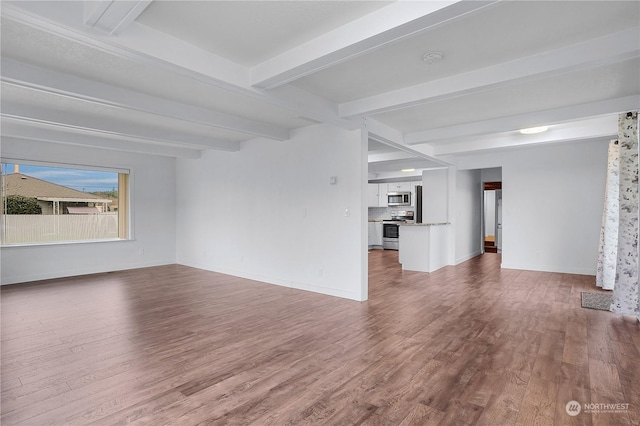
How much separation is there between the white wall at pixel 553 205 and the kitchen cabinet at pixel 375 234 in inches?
168

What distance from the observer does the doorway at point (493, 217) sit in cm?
1081

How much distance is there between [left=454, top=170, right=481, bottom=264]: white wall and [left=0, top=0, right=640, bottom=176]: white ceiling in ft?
11.6

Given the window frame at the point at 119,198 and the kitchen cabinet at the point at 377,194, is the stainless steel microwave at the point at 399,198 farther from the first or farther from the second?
the window frame at the point at 119,198

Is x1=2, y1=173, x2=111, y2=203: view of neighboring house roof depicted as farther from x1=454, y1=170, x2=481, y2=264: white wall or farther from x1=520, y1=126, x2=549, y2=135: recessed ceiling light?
x1=520, y1=126, x2=549, y2=135: recessed ceiling light

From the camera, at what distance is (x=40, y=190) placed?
6.57 m

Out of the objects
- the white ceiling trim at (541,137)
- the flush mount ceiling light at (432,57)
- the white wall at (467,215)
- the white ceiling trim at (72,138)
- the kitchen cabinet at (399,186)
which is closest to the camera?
the flush mount ceiling light at (432,57)

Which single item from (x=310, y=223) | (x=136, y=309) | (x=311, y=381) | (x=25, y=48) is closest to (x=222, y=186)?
(x=310, y=223)

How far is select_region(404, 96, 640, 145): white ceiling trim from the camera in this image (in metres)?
4.23

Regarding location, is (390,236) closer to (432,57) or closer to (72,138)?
(432,57)

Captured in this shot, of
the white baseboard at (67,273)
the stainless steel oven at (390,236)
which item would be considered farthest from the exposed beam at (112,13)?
the stainless steel oven at (390,236)

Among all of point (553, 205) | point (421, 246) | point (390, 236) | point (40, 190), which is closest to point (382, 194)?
point (390, 236)

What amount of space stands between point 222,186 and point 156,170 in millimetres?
2095

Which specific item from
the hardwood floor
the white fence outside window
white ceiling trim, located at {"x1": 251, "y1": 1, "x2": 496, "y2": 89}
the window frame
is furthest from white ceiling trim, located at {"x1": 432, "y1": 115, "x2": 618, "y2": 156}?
the white fence outside window

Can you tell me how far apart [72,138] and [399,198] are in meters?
8.65
